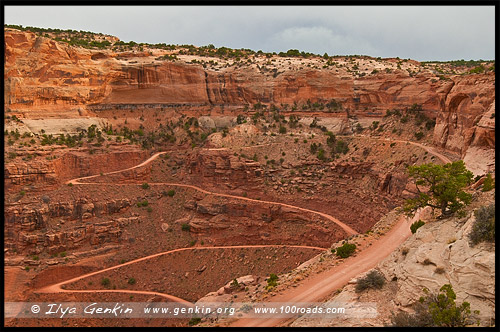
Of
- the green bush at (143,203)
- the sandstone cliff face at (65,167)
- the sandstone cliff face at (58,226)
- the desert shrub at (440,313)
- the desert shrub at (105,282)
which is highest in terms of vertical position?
the sandstone cliff face at (65,167)

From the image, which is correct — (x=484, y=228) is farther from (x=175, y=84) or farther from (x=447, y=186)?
(x=175, y=84)

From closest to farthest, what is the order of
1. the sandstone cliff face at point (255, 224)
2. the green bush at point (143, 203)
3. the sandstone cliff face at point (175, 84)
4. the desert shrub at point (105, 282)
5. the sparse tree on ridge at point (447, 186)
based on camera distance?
the sparse tree on ridge at point (447, 186)
the desert shrub at point (105, 282)
the sandstone cliff face at point (255, 224)
the green bush at point (143, 203)
the sandstone cliff face at point (175, 84)

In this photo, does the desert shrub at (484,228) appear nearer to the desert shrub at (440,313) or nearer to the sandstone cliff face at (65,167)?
the desert shrub at (440,313)

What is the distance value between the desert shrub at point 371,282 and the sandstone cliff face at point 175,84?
21990 mm

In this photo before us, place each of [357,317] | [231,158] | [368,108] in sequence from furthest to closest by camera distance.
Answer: [368,108] < [231,158] < [357,317]

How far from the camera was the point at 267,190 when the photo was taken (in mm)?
38469

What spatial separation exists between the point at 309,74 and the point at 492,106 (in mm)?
28710

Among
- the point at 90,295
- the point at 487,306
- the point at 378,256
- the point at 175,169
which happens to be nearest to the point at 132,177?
the point at 175,169

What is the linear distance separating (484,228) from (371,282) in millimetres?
4928

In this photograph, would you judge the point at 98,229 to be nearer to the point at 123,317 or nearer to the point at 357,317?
the point at 123,317

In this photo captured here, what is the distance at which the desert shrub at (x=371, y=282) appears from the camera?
15.4 meters

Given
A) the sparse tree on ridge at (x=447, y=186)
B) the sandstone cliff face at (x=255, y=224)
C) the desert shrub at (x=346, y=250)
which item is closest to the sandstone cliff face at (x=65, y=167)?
the sandstone cliff face at (x=255, y=224)

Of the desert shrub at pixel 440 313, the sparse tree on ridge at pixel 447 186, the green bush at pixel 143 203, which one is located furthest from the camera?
the green bush at pixel 143 203

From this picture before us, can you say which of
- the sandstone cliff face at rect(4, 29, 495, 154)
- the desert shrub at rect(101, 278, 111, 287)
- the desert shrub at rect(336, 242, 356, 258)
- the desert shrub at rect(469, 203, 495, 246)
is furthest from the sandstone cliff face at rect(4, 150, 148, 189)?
the desert shrub at rect(469, 203, 495, 246)
